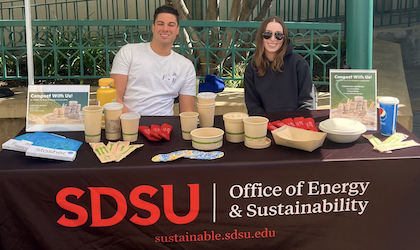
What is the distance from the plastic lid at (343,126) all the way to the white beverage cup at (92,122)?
3.86 feet

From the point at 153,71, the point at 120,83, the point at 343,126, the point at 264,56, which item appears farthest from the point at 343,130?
the point at 120,83

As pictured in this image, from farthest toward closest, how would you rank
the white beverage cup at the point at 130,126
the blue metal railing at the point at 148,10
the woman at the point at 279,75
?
the blue metal railing at the point at 148,10
the woman at the point at 279,75
the white beverage cup at the point at 130,126

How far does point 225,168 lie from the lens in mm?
2088

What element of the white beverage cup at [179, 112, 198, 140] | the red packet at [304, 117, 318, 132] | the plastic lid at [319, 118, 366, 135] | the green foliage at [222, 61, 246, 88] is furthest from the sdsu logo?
the green foliage at [222, 61, 246, 88]

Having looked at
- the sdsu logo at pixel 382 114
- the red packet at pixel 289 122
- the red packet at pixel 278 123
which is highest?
the sdsu logo at pixel 382 114

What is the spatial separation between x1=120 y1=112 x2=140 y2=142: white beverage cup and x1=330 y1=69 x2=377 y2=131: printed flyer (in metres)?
1.10

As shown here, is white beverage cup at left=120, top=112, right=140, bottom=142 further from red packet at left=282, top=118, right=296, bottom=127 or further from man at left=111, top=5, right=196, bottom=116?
man at left=111, top=5, right=196, bottom=116

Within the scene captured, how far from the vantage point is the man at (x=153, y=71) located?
3.38 meters

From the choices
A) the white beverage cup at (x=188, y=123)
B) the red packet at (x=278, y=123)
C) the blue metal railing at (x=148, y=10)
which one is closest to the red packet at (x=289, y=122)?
the red packet at (x=278, y=123)

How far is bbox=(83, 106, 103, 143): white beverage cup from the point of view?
232 centimetres

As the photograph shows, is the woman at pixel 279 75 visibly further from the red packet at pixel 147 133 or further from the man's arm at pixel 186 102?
the red packet at pixel 147 133

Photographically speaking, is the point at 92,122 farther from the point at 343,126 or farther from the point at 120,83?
the point at 343,126

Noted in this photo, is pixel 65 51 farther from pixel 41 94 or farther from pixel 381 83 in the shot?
pixel 381 83

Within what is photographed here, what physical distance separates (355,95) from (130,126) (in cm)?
127
